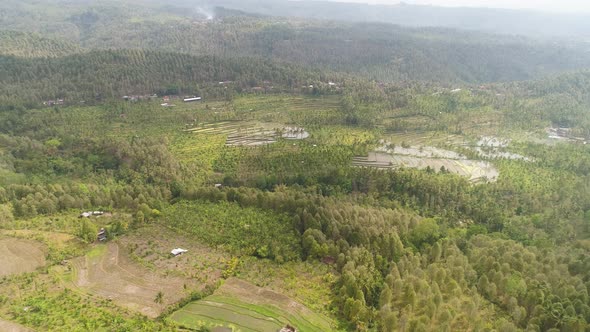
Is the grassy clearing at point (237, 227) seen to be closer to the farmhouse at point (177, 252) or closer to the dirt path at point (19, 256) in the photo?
the farmhouse at point (177, 252)

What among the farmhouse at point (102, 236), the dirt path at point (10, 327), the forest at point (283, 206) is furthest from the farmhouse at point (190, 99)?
the dirt path at point (10, 327)

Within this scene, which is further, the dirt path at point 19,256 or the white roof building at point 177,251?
the white roof building at point 177,251

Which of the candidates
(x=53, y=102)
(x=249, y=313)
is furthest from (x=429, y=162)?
(x=53, y=102)

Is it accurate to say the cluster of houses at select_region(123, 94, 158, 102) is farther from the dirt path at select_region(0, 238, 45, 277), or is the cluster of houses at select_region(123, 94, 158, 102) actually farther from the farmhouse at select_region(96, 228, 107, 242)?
the dirt path at select_region(0, 238, 45, 277)

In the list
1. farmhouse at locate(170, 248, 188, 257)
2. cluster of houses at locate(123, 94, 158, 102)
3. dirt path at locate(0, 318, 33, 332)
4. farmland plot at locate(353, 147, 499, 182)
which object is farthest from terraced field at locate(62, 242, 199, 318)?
cluster of houses at locate(123, 94, 158, 102)

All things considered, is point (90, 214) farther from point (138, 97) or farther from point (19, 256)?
point (138, 97)

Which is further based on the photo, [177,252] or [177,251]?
[177,251]
